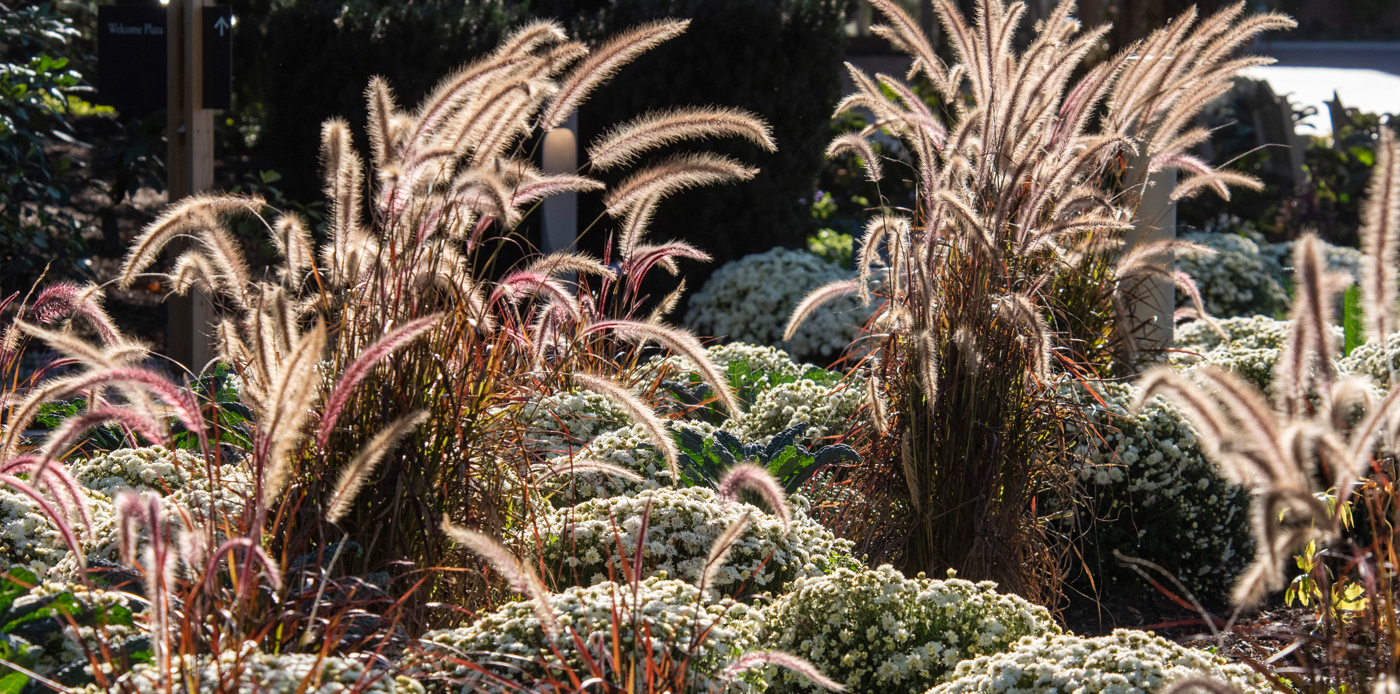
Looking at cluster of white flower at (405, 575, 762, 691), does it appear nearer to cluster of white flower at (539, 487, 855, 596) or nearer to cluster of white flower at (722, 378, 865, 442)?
cluster of white flower at (539, 487, 855, 596)

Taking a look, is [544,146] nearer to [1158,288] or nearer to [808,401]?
[808,401]

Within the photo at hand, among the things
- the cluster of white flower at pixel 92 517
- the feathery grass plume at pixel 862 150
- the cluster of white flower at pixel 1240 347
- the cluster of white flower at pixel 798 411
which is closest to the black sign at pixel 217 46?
the cluster of white flower at pixel 798 411

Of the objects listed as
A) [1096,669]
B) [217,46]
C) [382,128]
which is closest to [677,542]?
[1096,669]

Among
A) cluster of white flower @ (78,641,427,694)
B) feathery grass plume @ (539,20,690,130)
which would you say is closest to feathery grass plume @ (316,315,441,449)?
cluster of white flower @ (78,641,427,694)

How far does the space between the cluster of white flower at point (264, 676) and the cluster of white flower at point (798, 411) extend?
7.66 feet

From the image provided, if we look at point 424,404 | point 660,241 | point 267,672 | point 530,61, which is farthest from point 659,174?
point 660,241

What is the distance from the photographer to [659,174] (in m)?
2.87

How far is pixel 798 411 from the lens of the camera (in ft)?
13.8

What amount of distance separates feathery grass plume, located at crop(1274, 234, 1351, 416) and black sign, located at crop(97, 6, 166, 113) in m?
5.30

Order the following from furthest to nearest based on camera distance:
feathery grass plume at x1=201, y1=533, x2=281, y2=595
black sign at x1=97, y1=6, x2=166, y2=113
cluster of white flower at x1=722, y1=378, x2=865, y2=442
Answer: black sign at x1=97, y1=6, x2=166, y2=113 → cluster of white flower at x1=722, y1=378, x2=865, y2=442 → feathery grass plume at x1=201, y1=533, x2=281, y2=595

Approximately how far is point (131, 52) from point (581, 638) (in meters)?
4.64

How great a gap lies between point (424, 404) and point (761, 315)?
16.3ft

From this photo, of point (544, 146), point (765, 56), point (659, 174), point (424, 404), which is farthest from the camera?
point (765, 56)

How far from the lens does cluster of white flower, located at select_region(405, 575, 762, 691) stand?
2.07 meters
